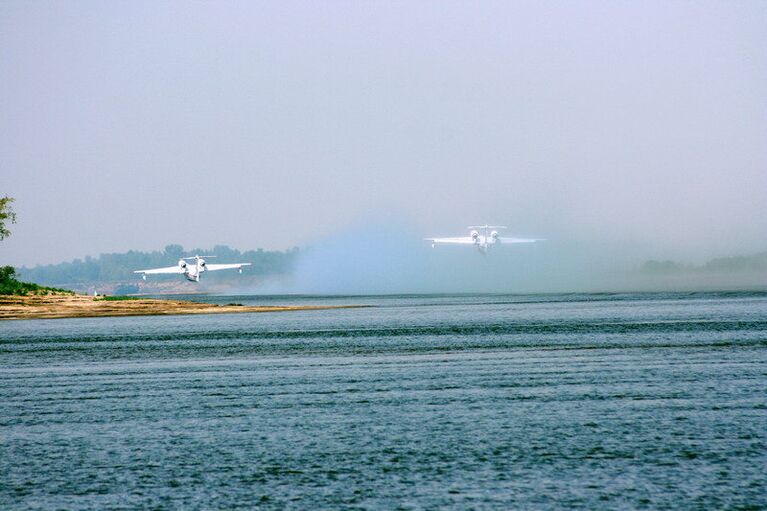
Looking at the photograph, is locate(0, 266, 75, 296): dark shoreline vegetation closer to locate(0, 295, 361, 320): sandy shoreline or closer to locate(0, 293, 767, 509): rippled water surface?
locate(0, 295, 361, 320): sandy shoreline

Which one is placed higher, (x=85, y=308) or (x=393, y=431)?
(x=85, y=308)

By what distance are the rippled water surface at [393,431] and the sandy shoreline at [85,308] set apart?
7976 cm

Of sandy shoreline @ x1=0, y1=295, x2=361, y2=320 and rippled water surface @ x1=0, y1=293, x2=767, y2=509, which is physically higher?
sandy shoreline @ x1=0, y1=295, x2=361, y2=320

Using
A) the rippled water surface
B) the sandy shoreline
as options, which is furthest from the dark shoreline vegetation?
the rippled water surface

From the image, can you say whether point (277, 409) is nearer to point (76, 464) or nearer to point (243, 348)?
point (76, 464)

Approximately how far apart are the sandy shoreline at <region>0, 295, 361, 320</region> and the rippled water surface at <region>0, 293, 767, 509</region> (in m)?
79.8

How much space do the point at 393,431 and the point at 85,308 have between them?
121m

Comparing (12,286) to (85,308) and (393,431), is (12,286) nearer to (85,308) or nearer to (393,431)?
(85,308)

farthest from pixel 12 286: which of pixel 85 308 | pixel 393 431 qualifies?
pixel 393 431

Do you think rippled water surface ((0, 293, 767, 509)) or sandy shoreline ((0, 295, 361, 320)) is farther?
sandy shoreline ((0, 295, 361, 320))

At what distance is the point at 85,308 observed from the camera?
448 ft

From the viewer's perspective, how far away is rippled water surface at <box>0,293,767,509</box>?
1691cm

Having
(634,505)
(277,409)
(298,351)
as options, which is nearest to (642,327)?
(298,351)

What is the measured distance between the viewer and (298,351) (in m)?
57.9
